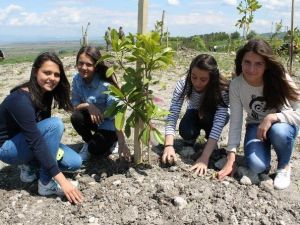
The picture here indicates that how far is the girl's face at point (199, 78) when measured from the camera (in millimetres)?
3104

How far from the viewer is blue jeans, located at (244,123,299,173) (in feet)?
9.46

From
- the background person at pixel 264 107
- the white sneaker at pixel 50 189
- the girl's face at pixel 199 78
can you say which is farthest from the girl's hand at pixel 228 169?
the white sneaker at pixel 50 189

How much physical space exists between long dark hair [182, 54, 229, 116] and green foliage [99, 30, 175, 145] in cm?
48

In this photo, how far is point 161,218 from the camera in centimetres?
255

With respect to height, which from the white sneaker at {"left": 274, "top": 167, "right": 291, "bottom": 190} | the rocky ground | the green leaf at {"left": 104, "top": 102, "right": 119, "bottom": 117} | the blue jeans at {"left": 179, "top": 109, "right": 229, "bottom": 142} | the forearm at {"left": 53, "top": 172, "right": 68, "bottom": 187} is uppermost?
the green leaf at {"left": 104, "top": 102, "right": 119, "bottom": 117}

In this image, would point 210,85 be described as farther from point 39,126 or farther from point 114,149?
point 39,126

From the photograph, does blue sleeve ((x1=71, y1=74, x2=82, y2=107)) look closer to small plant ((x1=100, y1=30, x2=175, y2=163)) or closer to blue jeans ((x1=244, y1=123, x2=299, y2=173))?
small plant ((x1=100, y1=30, x2=175, y2=163))

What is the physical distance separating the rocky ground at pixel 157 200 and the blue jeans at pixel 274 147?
11 centimetres

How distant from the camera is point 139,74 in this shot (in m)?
2.76

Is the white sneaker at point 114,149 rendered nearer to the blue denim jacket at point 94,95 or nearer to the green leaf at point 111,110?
the blue denim jacket at point 94,95

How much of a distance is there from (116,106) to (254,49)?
107 cm

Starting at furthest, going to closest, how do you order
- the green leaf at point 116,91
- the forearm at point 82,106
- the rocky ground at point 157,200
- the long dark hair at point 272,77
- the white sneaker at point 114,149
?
1. the white sneaker at point 114,149
2. the forearm at point 82,106
3. the long dark hair at point 272,77
4. the green leaf at point 116,91
5. the rocky ground at point 157,200

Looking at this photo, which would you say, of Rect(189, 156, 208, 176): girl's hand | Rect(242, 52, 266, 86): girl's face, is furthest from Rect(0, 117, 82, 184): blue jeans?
Rect(242, 52, 266, 86): girl's face

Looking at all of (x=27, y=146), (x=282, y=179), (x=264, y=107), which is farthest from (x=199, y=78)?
(x=27, y=146)
